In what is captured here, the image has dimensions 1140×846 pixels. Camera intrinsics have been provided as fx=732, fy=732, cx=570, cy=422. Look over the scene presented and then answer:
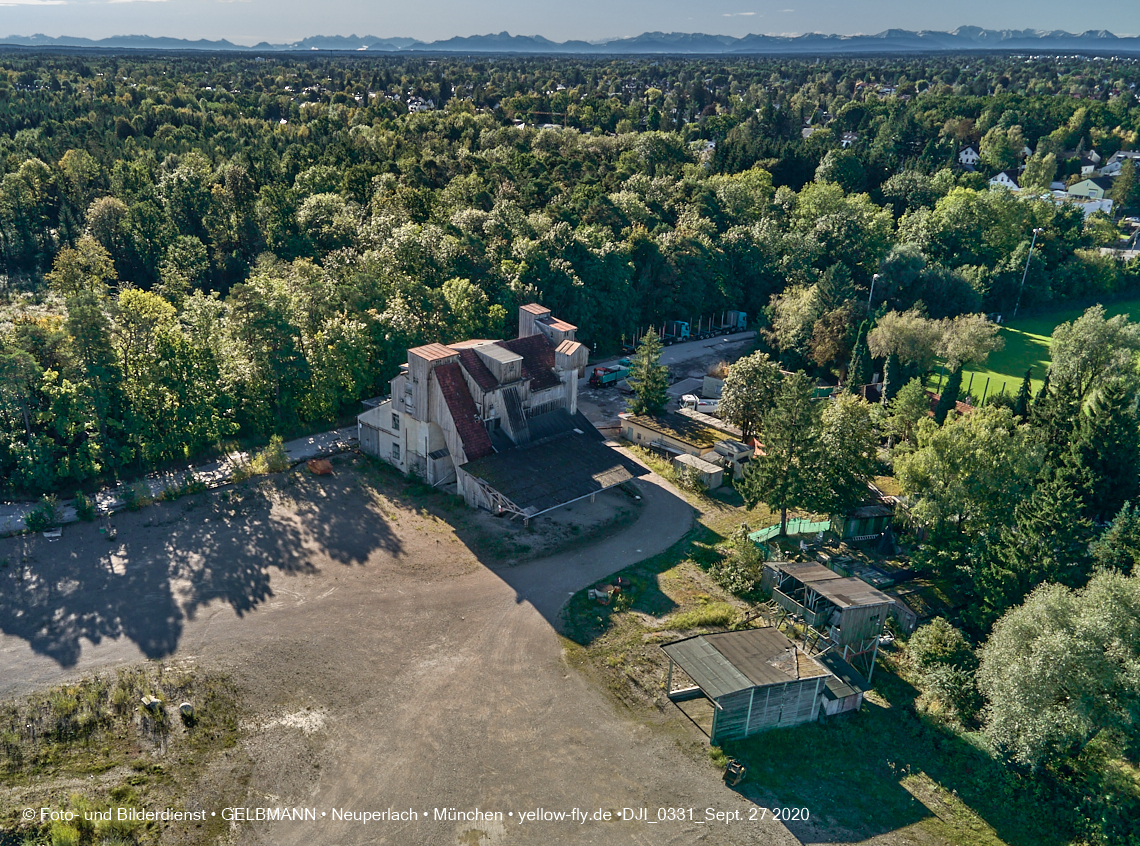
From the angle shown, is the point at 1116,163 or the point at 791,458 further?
the point at 1116,163

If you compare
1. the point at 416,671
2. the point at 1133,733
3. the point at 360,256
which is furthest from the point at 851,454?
the point at 360,256

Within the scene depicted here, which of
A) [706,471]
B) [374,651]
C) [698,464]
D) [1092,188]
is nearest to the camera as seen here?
[374,651]

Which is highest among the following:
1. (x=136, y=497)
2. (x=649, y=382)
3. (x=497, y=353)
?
(x=497, y=353)

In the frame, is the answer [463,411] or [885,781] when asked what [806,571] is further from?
[463,411]

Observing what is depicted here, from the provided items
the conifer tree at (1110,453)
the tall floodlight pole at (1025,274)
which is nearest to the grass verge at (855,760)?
the conifer tree at (1110,453)

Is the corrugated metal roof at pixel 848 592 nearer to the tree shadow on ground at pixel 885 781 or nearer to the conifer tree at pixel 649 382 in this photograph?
the tree shadow on ground at pixel 885 781

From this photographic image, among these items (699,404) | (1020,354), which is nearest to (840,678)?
(699,404)
